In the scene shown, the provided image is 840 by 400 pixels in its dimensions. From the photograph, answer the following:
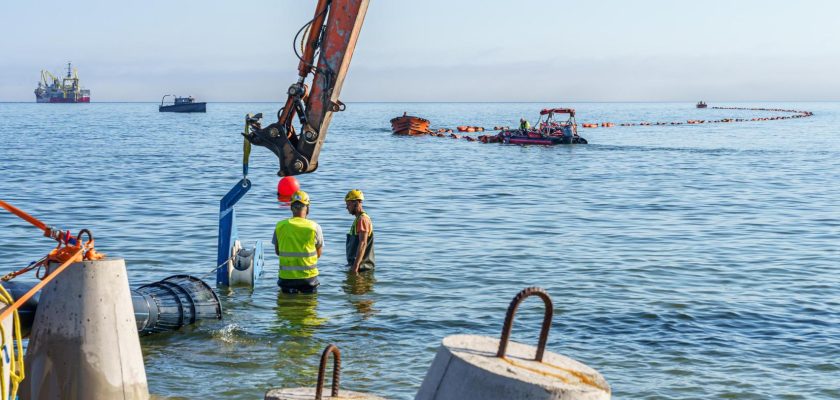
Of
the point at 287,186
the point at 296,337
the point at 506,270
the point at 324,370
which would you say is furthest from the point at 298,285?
the point at 324,370

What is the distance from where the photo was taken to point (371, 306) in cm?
1346

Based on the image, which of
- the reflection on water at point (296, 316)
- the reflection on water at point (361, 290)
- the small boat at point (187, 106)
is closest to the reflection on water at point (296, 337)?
the reflection on water at point (296, 316)

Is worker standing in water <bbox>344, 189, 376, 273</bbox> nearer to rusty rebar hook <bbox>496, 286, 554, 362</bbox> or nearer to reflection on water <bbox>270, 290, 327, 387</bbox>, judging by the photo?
reflection on water <bbox>270, 290, 327, 387</bbox>

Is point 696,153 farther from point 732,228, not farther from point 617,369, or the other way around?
point 617,369

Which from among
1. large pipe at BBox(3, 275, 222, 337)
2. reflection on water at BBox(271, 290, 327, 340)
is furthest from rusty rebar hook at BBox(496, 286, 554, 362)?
reflection on water at BBox(271, 290, 327, 340)

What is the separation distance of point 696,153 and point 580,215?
32.9m

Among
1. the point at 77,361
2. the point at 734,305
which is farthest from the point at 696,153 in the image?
the point at 77,361

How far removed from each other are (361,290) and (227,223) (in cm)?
228

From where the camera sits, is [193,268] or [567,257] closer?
[193,268]

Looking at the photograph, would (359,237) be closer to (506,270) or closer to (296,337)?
(296,337)

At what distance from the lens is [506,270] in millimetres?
16766

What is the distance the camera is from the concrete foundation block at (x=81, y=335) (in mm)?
7703

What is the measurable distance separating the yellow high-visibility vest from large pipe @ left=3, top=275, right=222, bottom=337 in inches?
37.7

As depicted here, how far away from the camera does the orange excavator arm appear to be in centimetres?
1175
